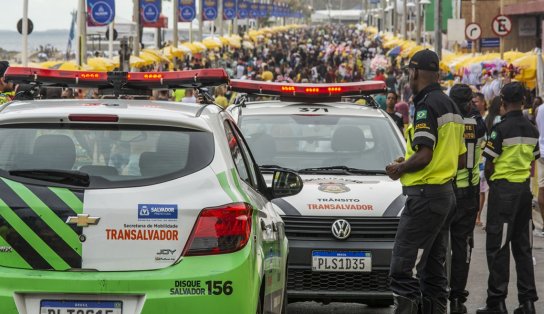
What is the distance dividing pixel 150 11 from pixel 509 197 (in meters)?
38.7

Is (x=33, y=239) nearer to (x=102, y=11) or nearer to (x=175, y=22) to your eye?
(x=102, y=11)

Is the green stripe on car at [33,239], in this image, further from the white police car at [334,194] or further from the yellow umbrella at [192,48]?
the yellow umbrella at [192,48]

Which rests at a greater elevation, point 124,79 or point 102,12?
point 102,12

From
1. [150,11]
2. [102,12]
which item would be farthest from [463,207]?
[150,11]

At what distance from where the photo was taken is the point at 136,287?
18.3 ft

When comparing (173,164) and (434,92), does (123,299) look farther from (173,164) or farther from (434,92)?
(434,92)

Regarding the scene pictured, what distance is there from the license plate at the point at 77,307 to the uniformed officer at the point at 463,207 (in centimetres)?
425

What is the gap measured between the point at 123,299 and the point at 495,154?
14.9 feet

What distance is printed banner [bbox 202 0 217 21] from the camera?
7788 centimetres

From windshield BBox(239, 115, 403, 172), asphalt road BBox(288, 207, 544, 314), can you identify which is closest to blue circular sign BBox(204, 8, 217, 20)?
asphalt road BBox(288, 207, 544, 314)

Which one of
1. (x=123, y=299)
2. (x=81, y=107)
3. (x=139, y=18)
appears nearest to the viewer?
(x=123, y=299)

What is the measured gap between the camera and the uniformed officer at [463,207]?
9406 mm

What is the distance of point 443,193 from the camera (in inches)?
307

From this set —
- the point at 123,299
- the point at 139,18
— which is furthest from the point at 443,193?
the point at 139,18
